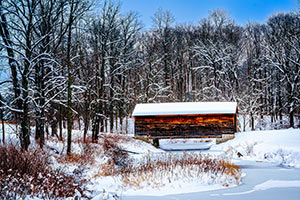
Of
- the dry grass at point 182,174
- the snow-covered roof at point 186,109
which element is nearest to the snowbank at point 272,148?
the snow-covered roof at point 186,109

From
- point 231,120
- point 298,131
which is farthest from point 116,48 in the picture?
point 298,131

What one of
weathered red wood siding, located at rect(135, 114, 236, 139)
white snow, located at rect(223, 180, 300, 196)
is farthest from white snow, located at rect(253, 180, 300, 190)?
weathered red wood siding, located at rect(135, 114, 236, 139)

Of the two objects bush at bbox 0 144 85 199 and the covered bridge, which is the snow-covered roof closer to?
the covered bridge

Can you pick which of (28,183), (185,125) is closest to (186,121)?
(185,125)

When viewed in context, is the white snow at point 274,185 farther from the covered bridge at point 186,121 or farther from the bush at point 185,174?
the covered bridge at point 186,121

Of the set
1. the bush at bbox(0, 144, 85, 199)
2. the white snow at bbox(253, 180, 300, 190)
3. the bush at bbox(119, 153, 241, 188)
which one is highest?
the bush at bbox(0, 144, 85, 199)

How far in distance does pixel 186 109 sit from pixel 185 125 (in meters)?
1.20

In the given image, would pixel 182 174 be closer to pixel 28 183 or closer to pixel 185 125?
pixel 28 183

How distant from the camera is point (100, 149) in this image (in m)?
14.7

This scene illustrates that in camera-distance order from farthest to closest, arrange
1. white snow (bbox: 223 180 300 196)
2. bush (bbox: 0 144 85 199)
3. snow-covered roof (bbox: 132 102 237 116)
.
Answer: snow-covered roof (bbox: 132 102 237 116)
white snow (bbox: 223 180 300 196)
bush (bbox: 0 144 85 199)

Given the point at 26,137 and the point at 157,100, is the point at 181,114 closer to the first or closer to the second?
the point at 157,100

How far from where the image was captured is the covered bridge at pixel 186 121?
20.8 meters

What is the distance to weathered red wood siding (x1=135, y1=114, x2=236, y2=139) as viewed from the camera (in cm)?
2086

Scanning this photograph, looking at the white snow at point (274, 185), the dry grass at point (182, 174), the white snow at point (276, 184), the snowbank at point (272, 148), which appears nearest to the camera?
the white snow at point (274, 185)
